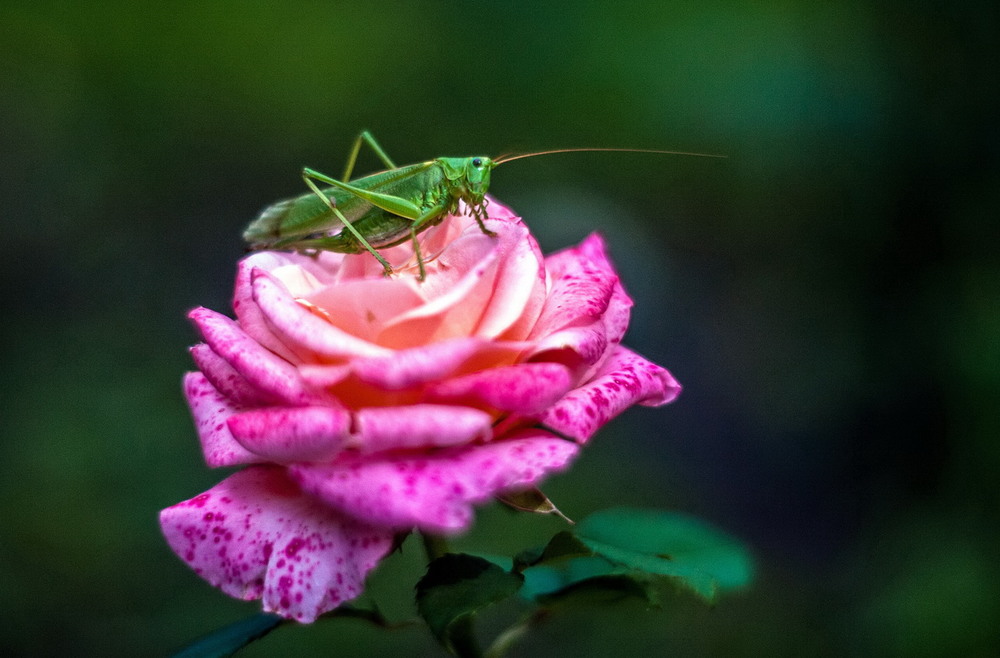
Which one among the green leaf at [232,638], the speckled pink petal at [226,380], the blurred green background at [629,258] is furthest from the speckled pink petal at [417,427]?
the blurred green background at [629,258]

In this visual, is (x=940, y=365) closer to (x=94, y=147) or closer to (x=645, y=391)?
(x=645, y=391)

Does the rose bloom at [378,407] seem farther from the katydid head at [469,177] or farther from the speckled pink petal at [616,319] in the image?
the katydid head at [469,177]

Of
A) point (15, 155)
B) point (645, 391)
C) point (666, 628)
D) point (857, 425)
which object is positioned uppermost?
point (15, 155)

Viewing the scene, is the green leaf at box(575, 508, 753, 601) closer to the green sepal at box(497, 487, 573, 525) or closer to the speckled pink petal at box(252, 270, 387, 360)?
the green sepal at box(497, 487, 573, 525)

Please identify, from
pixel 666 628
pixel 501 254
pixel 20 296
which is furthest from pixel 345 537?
pixel 20 296

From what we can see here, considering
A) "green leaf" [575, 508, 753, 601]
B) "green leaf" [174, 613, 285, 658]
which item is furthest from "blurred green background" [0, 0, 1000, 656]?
"green leaf" [174, 613, 285, 658]

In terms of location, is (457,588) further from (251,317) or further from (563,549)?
(251,317)
